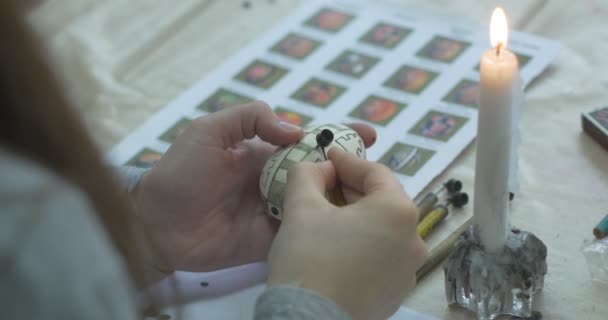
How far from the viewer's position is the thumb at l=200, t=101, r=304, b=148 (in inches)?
28.2

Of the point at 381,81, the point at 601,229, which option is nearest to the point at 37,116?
the point at 601,229

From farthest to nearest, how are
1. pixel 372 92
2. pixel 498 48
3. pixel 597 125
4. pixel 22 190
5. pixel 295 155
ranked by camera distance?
pixel 372 92
pixel 597 125
pixel 295 155
pixel 498 48
pixel 22 190

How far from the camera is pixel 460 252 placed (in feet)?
2.11

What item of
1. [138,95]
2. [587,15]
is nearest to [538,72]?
[587,15]

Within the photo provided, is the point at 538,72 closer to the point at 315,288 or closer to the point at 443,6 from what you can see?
the point at 443,6

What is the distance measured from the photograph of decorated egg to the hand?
0.11 ft

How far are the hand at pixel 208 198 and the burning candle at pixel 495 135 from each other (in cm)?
16

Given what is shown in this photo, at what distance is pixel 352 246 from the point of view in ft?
1.86

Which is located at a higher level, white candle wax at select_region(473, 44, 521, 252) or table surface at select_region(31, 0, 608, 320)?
white candle wax at select_region(473, 44, 521, 252)

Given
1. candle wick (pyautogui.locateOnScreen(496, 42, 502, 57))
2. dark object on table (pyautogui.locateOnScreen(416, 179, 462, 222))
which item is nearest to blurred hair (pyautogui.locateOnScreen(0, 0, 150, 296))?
candle wick (pyautogui.locateOnScreen(496, 42, 502, 57))

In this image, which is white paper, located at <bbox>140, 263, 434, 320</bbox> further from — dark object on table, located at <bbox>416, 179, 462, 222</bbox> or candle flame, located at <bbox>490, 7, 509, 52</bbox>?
candle flame, located at <bbox>490, 7, 509, 52</bbox>

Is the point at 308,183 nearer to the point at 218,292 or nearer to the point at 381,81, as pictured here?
the point at 218,292

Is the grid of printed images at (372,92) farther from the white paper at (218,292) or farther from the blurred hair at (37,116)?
the blurred hair at (37,116)

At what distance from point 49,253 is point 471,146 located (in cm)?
55
